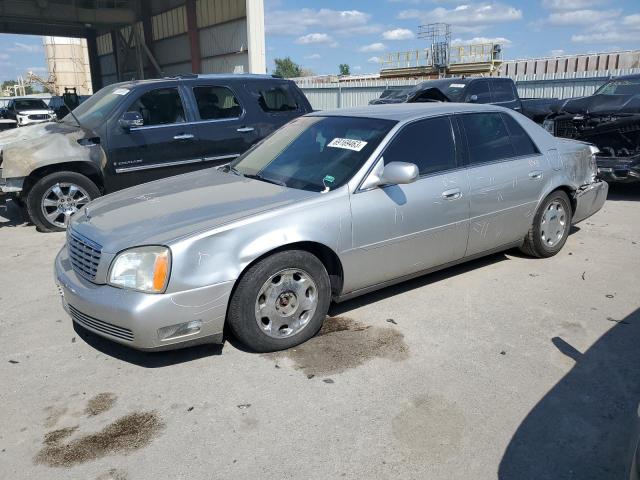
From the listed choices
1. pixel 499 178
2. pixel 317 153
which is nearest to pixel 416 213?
pixel 317 153

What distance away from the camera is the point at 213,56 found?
1128 inches

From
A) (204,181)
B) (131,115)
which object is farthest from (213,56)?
(204,181)

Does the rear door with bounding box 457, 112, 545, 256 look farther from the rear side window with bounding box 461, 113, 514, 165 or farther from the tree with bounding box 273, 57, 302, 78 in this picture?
the tree with bounding box 273, 57, 302, 78

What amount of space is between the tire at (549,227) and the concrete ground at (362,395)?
737mm

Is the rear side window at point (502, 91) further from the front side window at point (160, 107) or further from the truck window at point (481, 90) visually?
the front side window at point (160, 107)

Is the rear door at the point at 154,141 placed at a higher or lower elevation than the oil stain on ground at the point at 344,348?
higher

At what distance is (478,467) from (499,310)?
1.93m

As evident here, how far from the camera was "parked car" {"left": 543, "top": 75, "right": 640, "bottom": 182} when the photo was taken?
784cm

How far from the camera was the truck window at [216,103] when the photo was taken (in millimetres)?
7230

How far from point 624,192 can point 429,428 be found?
7663mm

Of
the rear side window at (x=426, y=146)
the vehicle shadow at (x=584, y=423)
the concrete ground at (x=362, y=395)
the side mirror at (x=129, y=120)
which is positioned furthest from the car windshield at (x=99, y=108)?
the vehicle shadow at (x=584, y=423)

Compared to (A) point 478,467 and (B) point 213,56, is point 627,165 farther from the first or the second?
(B) point 213,56

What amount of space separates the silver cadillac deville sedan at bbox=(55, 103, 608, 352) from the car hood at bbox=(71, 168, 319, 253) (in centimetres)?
1

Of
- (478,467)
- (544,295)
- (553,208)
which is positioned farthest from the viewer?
(553,208)
